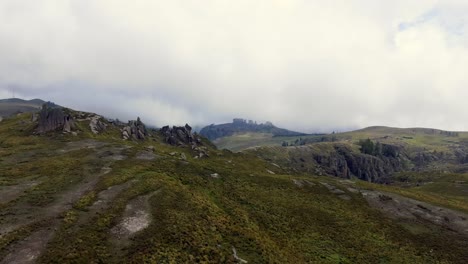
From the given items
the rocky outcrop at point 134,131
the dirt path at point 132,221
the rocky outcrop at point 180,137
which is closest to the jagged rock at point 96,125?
the rocky outcrop at point 134,131

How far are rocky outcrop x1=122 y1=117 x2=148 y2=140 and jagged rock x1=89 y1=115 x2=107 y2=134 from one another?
1005cm

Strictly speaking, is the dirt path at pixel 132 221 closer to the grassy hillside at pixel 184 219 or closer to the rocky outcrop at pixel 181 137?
the grassy hillside at pixel 184 219

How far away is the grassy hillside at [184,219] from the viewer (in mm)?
39906

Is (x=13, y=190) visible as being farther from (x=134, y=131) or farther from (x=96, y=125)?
(x=134, y=131)

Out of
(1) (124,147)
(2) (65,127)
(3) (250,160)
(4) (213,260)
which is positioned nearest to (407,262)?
(4) (213,260)

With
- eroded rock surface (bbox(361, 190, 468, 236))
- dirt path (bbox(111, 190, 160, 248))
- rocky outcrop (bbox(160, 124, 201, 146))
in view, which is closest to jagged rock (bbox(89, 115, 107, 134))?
rocky outcrop (bbox(160, 124, 201, 146))

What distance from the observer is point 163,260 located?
37062 mm

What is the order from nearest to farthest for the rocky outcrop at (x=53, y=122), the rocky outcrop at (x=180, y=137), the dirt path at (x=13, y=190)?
the dirt path at (x=13, y=190), the rocky outcrop at (x=53, y=122), the rocky outcrop at (x=180, y=137)

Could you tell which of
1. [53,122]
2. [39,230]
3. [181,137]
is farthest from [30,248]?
[181,137]

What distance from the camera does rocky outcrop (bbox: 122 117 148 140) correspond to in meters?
159

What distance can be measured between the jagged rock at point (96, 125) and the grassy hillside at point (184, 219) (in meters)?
53.2

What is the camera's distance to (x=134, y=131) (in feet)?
545

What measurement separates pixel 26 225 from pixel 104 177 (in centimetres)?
2670

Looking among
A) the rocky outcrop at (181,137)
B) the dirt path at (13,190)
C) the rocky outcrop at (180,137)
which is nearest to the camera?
the dirt path at (13,190)
